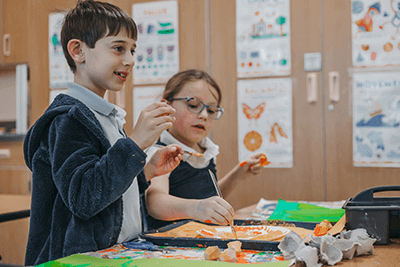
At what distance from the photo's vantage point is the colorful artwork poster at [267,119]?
103 inches

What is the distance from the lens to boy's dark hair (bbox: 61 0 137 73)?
0.96m

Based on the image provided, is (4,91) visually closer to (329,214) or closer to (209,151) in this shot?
(209,151)

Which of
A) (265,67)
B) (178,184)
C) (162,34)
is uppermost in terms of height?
(162,34)

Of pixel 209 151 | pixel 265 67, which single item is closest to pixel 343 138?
pixel 265 67

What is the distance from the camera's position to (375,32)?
2.47 m

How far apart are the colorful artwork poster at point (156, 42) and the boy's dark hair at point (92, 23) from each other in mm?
1877

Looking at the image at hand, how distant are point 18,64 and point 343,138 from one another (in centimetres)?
263

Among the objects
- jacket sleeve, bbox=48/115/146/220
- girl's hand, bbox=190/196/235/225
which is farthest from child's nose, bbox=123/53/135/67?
girl's hand, bbox=190/196/235/225

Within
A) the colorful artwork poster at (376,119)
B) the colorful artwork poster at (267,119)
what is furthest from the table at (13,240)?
the colorful artwork poster at (376,119)

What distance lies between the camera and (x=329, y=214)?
1135 mm

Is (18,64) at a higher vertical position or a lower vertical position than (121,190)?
higher

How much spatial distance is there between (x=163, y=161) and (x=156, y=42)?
201cm

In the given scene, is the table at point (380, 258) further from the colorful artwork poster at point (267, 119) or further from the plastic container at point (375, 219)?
the colorful artwork poster at point (267, 119)

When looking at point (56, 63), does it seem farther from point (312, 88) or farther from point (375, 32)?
point (375, 32)
